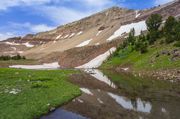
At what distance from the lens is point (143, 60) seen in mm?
75562

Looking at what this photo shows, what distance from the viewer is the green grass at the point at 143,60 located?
2490 inches

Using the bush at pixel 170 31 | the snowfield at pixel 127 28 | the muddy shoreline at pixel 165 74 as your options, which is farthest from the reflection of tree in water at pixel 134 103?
the snowfield at pixel 127 28

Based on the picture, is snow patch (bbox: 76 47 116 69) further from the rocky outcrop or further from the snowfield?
the snowfield

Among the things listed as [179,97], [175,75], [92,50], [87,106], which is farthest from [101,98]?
[92,50]

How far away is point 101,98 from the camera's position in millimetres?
32906

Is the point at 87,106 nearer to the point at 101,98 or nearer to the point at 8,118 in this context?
the point at 101,98

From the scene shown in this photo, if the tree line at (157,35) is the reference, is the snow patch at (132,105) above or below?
below

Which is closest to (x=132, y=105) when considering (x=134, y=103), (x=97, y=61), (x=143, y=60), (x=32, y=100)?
(x=134, y=103)

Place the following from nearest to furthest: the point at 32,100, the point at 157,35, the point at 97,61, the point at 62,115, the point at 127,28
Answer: the point at 62,115, the point at 32,100, the point at 157,35, the point at 97,61, the point at 127,28

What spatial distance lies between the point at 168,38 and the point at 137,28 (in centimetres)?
6059

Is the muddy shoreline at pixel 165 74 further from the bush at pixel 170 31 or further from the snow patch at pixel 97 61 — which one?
the snow patch at pixel 97 61

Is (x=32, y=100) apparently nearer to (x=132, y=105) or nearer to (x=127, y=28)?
(x=132, y=105)

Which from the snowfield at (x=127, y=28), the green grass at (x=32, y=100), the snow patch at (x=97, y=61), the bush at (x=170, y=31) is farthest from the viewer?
the snowfield at (x=127, y=28)

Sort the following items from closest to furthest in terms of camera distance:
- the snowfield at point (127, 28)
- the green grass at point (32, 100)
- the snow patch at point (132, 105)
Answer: the green grass at point (32, 100), the snow patch at point (132, 105), the snowfield at point (127, 28)
